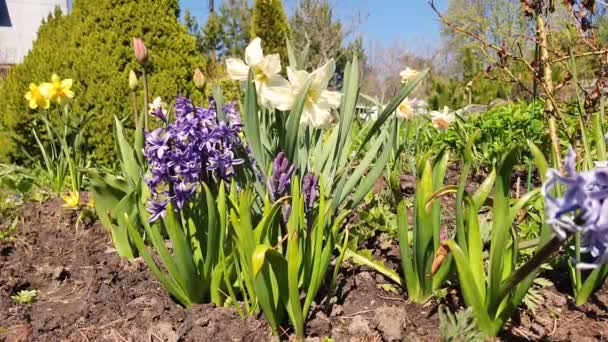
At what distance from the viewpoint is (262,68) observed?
1386mm

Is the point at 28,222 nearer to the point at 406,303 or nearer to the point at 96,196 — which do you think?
the point at 96,196

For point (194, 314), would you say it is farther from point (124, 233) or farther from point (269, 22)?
point (269, 22)

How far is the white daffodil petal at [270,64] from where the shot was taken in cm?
137

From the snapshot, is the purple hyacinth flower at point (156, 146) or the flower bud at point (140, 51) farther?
the flower bud at point (140, 51)

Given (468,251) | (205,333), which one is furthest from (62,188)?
(468,251)

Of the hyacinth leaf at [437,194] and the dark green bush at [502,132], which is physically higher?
the dark green bush at [502,132]

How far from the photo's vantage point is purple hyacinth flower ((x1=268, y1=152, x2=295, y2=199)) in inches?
52.6

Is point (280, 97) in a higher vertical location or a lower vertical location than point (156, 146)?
higher

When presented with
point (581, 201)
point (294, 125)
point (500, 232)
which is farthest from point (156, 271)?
point (581, 201)

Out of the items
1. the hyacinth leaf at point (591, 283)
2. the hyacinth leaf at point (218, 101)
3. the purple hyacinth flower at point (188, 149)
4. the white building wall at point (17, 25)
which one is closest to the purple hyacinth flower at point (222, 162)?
the purple hyacinth flower at point (188, 149)

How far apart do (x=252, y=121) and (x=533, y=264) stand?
811mm

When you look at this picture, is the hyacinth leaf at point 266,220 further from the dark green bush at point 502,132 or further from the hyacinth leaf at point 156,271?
the dark green bush at point 502,132

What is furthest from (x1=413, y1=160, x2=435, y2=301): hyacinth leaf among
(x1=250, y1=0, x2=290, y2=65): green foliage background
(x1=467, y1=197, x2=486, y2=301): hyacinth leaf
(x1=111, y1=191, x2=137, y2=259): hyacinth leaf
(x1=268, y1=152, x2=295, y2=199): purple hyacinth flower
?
(x1=250, y1=0, x2=290, y2=65): green foliage background

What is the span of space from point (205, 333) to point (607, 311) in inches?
45.8
